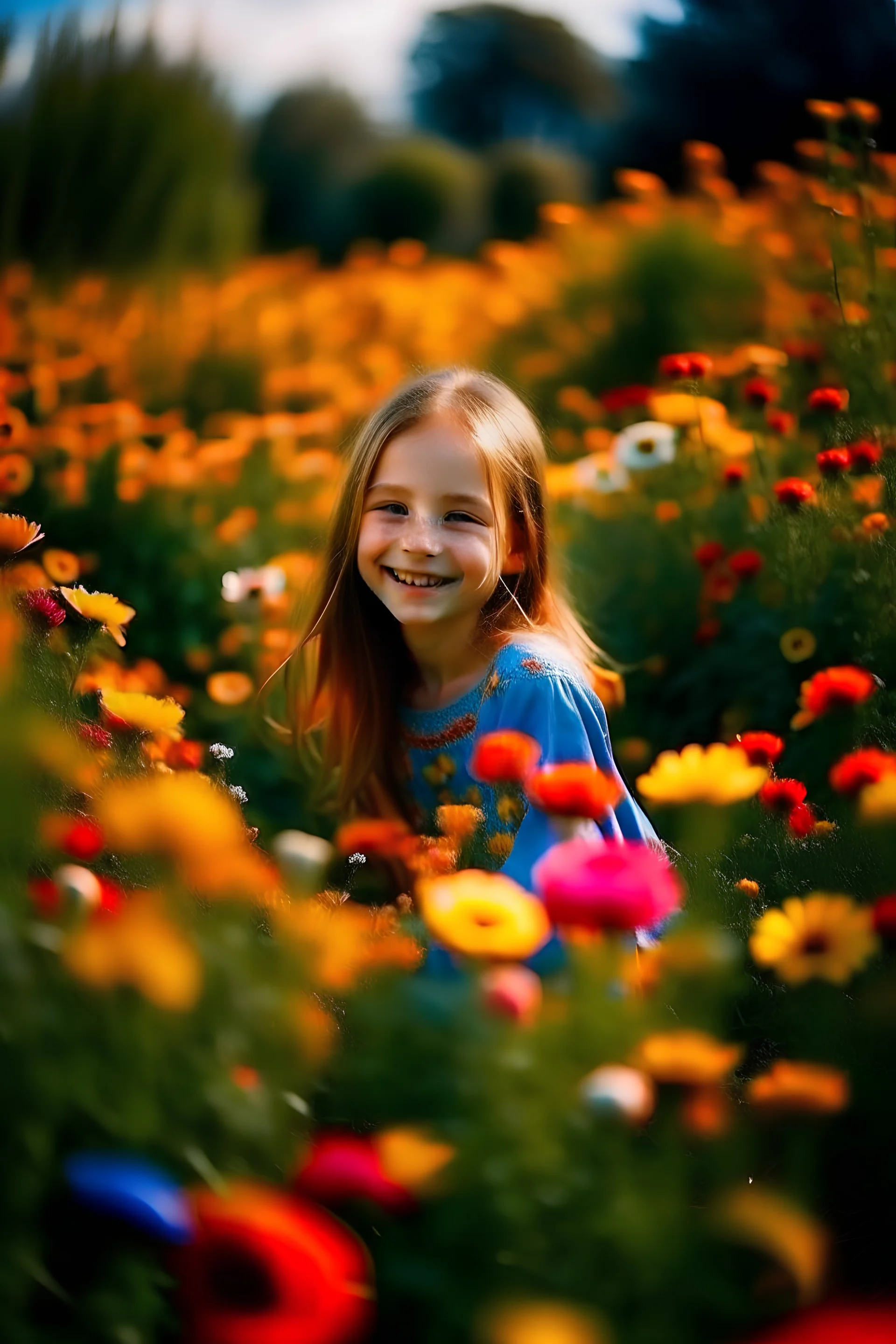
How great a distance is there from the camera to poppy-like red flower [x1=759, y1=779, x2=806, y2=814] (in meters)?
1.64

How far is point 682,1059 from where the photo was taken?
2.90ft

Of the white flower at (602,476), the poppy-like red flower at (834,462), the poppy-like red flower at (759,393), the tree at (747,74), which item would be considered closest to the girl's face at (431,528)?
the poppy-like red flower at (834,462)

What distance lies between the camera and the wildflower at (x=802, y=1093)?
90 centimetres

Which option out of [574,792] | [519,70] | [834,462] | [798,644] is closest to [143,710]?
[574,792]

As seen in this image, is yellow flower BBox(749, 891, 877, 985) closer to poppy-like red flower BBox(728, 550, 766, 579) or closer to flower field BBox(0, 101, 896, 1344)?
flower field BBox(0, 101, 896, 1344)

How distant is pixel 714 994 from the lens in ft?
3.07

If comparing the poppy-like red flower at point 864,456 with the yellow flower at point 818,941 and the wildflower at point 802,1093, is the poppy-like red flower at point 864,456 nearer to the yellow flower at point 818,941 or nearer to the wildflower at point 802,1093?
the yellow flower at point 818,941

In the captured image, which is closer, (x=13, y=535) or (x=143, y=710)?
(x=143, y=710)

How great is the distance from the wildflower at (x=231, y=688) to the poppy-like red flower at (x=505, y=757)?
49.9 inches

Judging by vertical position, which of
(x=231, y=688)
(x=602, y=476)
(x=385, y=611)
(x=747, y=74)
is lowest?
(x=231, y=688)

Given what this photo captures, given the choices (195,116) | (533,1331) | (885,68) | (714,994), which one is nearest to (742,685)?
(714,994)

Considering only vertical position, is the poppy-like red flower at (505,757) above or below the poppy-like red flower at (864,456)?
below

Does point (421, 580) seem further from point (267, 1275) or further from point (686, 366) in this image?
point (267, 1275)

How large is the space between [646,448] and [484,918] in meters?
2.19
